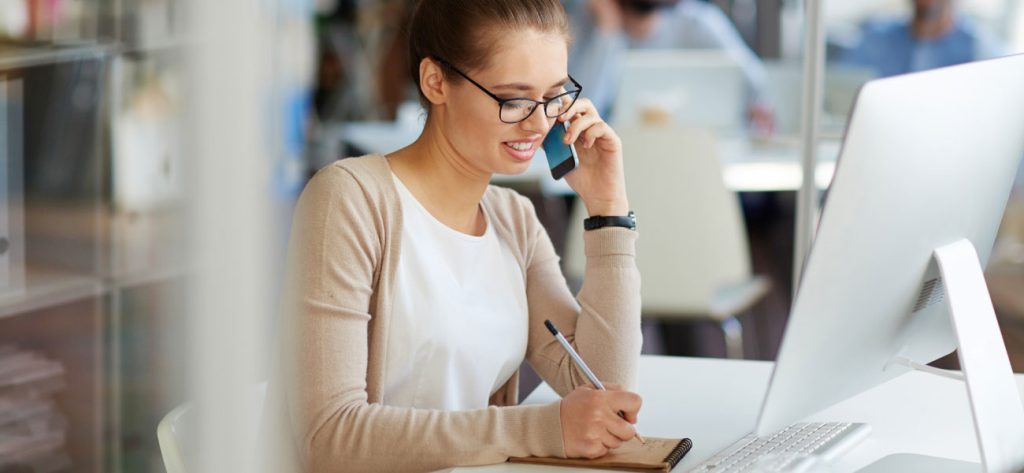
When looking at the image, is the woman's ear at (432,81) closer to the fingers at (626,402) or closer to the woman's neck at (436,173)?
the woman's neck at (436,173)

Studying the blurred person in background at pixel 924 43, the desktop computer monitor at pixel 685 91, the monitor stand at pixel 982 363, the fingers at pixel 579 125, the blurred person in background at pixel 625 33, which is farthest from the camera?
the blurred person in background at pixel 625 33

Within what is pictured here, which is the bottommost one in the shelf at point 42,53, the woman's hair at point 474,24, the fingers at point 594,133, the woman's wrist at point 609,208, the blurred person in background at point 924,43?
the woman's wrist at point 609,208

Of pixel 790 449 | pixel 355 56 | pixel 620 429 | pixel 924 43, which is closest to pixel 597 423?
pixel 620 429

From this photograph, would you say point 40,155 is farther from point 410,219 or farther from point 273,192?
point 273,192

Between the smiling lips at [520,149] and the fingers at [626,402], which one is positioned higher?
the smiling lips at [520,149]

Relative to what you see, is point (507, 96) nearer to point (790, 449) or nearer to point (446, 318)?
point (446, 318)

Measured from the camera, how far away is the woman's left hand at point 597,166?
1.48 meters

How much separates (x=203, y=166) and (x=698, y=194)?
8.72 feet

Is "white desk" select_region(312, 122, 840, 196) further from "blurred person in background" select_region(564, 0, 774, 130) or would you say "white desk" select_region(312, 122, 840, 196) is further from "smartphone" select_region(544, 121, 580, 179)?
"smartphone" select_region(544, 121, 580, 179)

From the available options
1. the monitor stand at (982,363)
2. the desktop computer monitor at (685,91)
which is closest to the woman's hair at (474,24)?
the monitor stand at (982,363)

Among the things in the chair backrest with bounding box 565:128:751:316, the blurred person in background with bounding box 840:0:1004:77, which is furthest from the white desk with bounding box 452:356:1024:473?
the blurred person in background with bounding box 840:0:1004:77

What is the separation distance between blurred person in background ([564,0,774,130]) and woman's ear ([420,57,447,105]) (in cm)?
343

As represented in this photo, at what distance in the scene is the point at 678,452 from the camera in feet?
4.09

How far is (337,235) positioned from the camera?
128 cm
